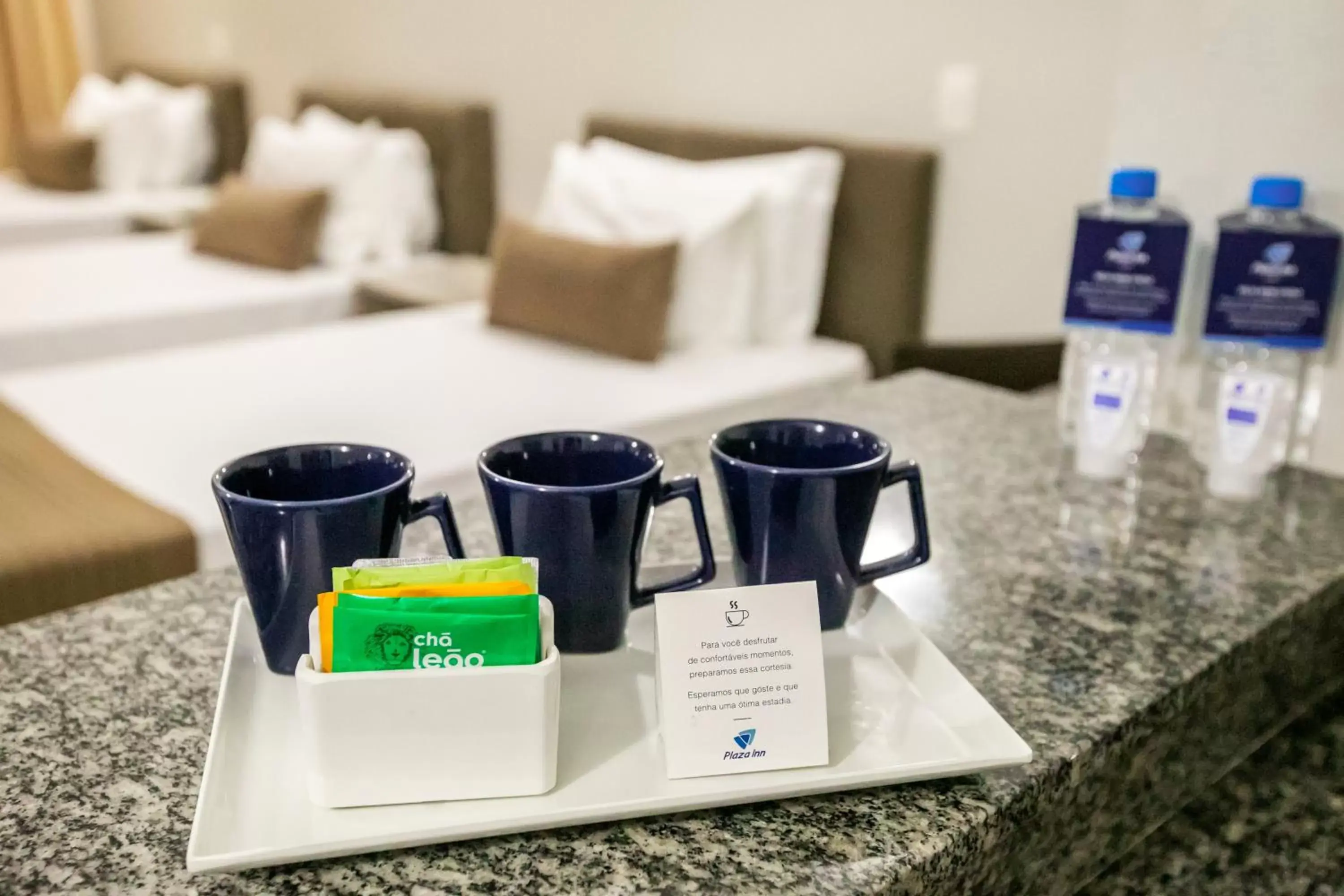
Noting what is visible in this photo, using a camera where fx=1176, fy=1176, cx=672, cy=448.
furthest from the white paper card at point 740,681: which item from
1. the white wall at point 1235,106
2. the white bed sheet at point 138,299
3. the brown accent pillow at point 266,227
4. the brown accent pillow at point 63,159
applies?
the brown accent pillow at point 63,159

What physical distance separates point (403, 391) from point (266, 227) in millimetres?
1311

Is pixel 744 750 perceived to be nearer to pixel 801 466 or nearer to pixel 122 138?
pixel 801 466

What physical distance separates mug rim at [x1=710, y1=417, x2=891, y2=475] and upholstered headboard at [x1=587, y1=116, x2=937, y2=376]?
1.35 metres

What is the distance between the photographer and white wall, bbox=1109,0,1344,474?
1079 millimetres

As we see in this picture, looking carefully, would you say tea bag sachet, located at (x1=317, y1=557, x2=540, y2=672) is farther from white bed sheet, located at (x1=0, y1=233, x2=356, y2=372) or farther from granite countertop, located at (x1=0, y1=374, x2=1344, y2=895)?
white bed sheet, located at (x1=0, y1=233, x2=356, y2=372)

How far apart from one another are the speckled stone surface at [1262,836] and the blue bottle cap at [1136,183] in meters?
0.49

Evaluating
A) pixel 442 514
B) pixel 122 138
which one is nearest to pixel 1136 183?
pixel 442 514

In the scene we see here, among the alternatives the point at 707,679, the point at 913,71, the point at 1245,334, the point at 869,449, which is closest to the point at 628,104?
the point at 913,71

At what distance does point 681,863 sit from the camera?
0.54m

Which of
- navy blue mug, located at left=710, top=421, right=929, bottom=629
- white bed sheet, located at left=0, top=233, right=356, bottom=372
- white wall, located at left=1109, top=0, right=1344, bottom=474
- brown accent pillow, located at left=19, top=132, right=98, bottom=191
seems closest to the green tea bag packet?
navy blue mug, located at left=710, top=421, right=929, bottom=629

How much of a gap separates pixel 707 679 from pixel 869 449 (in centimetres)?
22

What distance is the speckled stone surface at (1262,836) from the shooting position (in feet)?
2.69

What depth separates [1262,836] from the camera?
86 cm

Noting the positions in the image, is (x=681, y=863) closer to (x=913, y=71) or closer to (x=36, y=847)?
(x=36, y=847)
